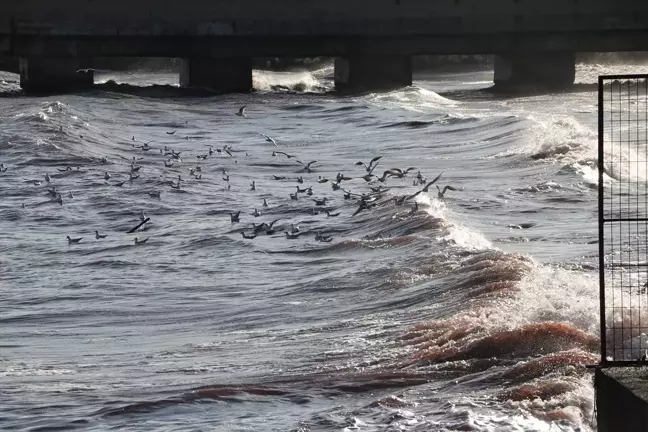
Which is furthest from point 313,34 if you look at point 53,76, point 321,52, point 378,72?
point 53,76

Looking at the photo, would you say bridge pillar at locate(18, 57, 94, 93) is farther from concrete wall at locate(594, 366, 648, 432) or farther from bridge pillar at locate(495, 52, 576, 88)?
concrete wall at locate(594, 366, 648, 432)

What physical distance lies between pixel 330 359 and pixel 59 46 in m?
51.6

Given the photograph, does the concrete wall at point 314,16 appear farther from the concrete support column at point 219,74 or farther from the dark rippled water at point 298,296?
the dark rippled water at point 298,296

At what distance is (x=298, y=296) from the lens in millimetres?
17828

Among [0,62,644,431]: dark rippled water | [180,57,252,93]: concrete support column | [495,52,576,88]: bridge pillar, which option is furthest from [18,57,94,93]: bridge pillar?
[0,62,644,431]: dark rippled water

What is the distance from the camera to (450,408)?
37.7 ft

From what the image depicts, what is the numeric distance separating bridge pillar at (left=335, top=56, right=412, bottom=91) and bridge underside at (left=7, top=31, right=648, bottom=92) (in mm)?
45

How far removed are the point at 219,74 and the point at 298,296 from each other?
47794 millimetres

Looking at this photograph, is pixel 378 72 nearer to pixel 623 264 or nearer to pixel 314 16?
pixel 314 16

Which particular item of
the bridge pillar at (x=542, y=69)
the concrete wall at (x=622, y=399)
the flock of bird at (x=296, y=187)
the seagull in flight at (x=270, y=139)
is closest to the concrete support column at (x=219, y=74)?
the bridge pillar at (x=542, y=69)

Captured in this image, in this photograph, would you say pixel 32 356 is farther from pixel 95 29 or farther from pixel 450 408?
pixel 95 29

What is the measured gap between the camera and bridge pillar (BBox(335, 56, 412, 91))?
66875 mm

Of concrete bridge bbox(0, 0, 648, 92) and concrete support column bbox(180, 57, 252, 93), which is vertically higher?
concrete bridge bbox(0, 0, 648, 92)

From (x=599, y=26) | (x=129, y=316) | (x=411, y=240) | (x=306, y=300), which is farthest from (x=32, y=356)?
(x=599, y=26)
